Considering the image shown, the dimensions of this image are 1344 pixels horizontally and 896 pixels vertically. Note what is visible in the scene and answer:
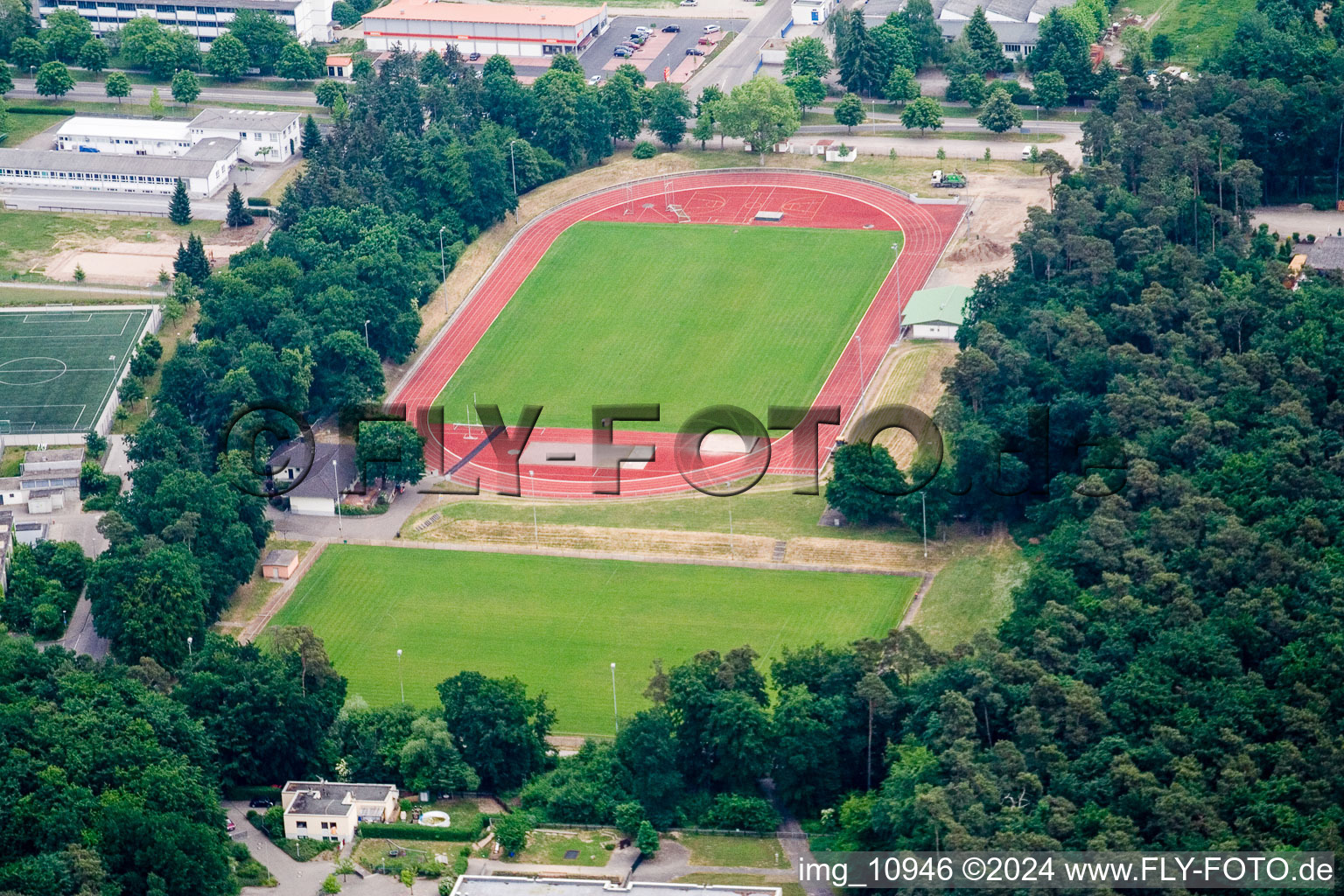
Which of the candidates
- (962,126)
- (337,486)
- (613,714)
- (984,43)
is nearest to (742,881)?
(613,714)

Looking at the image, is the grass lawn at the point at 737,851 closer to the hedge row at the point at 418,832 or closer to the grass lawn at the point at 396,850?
the hedge row at the point at 418,832

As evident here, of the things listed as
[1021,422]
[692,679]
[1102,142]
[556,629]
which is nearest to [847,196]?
[1102,142]

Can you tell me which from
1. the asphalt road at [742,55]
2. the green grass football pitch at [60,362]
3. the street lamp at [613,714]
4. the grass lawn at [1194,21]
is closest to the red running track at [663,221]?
the asphalt road at [742,55]

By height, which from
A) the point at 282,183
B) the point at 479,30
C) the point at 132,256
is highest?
the point at 479,30

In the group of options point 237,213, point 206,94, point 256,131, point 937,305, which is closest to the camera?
point 937,305

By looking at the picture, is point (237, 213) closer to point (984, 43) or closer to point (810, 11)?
point (810, 11)

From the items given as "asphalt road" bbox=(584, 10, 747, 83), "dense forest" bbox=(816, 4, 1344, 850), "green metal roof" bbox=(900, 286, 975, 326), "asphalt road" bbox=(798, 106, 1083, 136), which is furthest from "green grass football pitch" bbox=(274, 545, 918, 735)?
"asphalt road" bbox=(584, 10, 747, 83)

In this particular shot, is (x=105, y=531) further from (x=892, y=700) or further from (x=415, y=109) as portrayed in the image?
(x=415, y=109)
